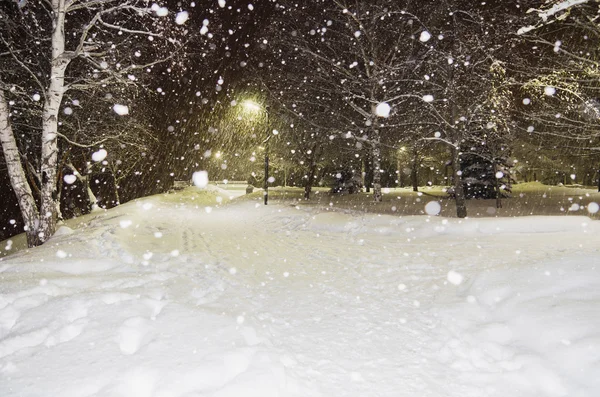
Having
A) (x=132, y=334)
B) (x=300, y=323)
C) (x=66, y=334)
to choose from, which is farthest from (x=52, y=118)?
(x=300, y=323)

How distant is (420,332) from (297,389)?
1.93 m

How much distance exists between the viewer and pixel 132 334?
384 cm

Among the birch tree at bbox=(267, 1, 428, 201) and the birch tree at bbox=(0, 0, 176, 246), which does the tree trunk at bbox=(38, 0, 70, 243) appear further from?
the birch tree at bbox=(267, 1, 428, 201)

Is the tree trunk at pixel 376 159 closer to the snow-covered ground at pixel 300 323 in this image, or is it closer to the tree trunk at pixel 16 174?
the snow-covered ground at pixel 300 323

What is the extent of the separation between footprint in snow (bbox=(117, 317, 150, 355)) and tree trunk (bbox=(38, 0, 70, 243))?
7312mm

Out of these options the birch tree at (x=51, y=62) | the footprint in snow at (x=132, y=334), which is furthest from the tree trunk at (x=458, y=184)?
the footprint in snow at (x=132, y=334)

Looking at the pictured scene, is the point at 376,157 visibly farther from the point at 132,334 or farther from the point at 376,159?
the point at 132,334

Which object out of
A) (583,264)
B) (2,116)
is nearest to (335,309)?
(583,264)

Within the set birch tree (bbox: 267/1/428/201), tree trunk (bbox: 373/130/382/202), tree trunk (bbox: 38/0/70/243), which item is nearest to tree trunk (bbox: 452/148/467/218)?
birch tree (bbox: 267/1/428/201)

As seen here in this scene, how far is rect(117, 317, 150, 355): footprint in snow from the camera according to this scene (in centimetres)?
363

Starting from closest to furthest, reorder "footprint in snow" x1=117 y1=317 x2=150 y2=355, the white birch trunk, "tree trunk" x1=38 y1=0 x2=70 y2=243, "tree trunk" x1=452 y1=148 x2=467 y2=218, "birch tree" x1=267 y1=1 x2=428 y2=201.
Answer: "footprint in snow" x1=117 y1=317 x2=150 y2=355
"tree trunk" x1=38 y1=0 x2=70 y2=243
"tree trunk" x1=452 y1=148 x2=467 y2=218
"birch tree" x1=267 y1=1 x2=428 y2=201
the white birch trunk

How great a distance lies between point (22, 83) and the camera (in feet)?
41.8

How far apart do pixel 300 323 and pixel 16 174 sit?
29.8ft

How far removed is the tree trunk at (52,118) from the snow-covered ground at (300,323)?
76.8 inches
